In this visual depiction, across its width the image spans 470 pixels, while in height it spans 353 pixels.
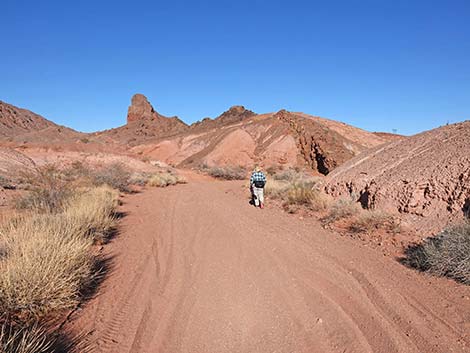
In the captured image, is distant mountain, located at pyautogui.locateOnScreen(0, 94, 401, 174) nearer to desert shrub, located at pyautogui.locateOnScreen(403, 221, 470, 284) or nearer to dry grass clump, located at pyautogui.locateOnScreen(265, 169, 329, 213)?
dry grass clump, located at pyautogui.locateOnScreen(265, 169, 329, 213)

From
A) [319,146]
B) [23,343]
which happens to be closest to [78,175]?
[23,343]

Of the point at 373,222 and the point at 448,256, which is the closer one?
the point at 448,256

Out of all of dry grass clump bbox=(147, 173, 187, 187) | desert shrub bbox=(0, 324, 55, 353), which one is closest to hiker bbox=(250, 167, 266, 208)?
desert shrub bbox=(0, 324, 55, 353)

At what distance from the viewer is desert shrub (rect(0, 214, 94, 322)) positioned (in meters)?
3.41

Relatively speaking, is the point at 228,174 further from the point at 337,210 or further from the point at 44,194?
the point at 44,194

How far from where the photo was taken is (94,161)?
28.0 metres

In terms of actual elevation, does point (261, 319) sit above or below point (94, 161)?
below

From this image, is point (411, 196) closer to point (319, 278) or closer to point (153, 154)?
point (319, 278)

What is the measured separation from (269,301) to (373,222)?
4166mm

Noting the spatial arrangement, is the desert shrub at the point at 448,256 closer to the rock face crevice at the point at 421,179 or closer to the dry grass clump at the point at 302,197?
the rock face crevice at the point at 421,179

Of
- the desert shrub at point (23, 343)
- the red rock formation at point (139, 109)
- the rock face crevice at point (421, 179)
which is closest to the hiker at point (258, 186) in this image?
the rock face crevice at point (421, 179)

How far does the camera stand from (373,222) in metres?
6.96

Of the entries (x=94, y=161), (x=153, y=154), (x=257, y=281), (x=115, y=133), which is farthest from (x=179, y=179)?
(x=115, y=133)

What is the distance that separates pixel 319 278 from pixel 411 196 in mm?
3881
